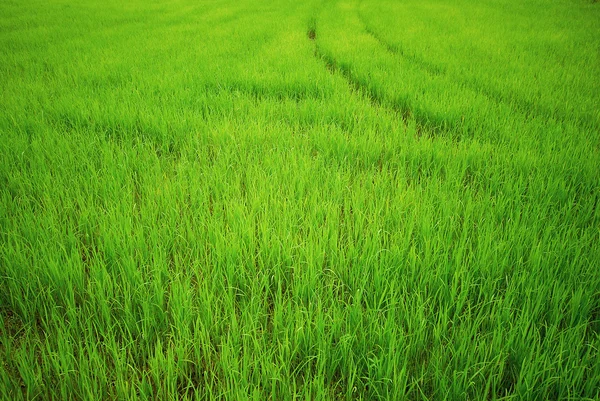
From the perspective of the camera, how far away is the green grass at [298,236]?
2.53ft

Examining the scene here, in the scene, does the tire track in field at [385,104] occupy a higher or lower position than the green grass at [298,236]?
higher

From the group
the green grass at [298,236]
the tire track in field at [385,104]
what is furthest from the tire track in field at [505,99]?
the tire track in field at [385,104]

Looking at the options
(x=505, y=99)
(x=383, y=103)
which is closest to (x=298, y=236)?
(x=383, y=103)

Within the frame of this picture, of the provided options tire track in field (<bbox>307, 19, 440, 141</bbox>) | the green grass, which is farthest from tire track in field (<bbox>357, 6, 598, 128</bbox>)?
tire track in field (<bbox>307, 19, 440, 141</bbox>)

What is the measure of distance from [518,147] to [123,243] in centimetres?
227

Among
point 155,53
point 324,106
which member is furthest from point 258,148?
point 155,53

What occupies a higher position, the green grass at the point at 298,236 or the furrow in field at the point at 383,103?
the furrow in field at the point at 383,103

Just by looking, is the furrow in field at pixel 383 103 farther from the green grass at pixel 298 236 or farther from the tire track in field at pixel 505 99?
the tire track in field at pixel 505 99

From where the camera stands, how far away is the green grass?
77cm

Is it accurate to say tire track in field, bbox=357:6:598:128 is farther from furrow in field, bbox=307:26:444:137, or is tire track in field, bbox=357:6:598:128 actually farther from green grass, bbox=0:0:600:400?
furrow in field, bbox=307:26:444:137

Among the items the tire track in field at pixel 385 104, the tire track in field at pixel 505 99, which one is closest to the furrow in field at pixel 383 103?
the tire track in field at pixel 385 104

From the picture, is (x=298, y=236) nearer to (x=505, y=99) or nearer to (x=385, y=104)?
(x=385, y=104)

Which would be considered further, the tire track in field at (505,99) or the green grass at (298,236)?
the tire track in field at (505,99)

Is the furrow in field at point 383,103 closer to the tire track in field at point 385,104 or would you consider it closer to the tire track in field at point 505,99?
the tire track in field at point 385,104
